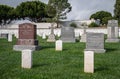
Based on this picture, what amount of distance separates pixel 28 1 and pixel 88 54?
263 ft

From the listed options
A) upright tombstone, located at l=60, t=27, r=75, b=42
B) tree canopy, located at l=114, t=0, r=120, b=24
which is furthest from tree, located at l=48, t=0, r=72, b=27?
upright tombstone, located at l=60, t=27, r=75, b=42

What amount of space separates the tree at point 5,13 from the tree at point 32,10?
8.08 feet

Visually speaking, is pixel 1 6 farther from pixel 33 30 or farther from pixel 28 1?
pixel 33 30

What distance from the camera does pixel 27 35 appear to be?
67.3 feet

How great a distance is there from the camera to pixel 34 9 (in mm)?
85625

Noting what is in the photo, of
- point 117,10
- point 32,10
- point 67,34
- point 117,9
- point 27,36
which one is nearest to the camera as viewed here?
point 27,36

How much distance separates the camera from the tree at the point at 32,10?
84.6m

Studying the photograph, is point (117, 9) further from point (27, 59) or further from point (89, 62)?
point (89, 62)

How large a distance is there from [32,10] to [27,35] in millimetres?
65924

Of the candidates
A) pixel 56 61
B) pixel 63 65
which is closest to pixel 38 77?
pixel 63 65

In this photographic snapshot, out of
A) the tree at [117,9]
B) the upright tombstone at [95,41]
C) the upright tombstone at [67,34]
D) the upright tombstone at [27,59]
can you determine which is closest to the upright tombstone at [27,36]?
the upright tombstone at [95,41]

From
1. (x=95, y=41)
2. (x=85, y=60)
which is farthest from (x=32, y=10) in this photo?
Result: (x=85, y=60)

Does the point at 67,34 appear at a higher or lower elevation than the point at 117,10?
lower

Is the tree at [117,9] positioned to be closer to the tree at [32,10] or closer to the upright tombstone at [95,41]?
the tree at [32,10]
